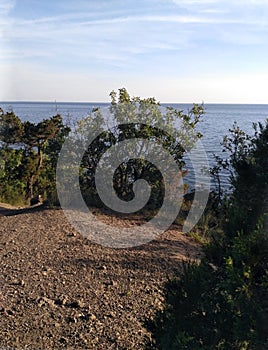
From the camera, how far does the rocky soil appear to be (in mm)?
5742

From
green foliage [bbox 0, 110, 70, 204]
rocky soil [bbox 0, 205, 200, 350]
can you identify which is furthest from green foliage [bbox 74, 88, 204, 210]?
green foliage [bbox 0, 110, 70, 204]

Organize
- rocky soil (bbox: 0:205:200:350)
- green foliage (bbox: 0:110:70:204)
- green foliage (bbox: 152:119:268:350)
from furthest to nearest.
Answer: green foliage (bbox: 0:110:70:204)
rocky soil (bbox: 0:205:200:350)
green foliage (bbox: 152:119:268:350)

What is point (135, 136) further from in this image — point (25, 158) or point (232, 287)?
point (25, 158)

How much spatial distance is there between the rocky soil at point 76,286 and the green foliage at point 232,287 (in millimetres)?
727

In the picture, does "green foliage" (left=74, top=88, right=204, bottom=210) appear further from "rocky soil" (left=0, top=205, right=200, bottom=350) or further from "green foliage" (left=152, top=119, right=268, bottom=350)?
"green foliage" (left=152, top=119, right=268, bottom=350)

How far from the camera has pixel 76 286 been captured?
726 centimetres

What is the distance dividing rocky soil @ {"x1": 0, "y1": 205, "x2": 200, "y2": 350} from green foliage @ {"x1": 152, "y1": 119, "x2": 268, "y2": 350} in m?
0.73

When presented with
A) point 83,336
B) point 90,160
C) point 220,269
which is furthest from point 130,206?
point 220,269

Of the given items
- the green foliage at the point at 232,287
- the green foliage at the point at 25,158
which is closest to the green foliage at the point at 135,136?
the green foliage at the point at 25,158

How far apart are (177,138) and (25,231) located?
6138 millimetres

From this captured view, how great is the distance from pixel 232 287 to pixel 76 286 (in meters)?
4.06

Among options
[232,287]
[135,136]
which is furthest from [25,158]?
[232,287]

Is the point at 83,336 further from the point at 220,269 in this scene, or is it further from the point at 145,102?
the point at 145,102

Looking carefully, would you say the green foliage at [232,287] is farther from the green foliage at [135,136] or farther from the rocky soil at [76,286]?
the green foliage at [135,136]
